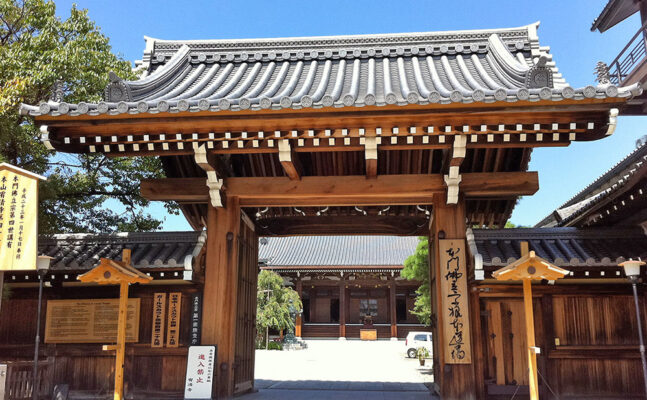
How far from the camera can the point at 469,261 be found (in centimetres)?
767

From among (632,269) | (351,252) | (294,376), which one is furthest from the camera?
(351,252)

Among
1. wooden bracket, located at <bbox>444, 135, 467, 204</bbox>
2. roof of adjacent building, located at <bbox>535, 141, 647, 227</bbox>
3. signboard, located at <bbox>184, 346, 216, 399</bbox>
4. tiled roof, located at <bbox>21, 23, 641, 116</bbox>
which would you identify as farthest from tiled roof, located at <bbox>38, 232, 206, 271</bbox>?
roof of adjacent building, located at <bbox>535, 141, 647, 227</bbox>

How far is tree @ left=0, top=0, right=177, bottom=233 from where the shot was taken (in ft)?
28.7

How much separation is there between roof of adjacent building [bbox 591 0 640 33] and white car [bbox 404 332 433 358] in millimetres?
13312

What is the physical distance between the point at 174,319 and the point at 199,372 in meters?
1.02

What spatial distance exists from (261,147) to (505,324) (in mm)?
4458

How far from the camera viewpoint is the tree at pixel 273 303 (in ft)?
74.9

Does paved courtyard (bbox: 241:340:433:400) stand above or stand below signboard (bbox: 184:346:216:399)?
below

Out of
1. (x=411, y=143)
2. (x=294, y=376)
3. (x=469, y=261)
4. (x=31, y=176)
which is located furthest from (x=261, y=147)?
(x=294, y=376)

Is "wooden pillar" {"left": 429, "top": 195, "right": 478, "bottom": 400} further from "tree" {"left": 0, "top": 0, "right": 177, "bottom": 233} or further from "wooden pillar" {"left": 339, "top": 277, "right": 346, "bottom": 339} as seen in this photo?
"wooden pillar" {"left": 339, "top": 277, "right": 346, "bottom": 339}

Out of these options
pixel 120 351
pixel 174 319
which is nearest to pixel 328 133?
pixel 174 319

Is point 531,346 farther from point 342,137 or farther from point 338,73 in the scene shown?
point 338,73

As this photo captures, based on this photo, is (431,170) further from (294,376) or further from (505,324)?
(294,376)

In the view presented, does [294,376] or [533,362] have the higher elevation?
[533,362]
